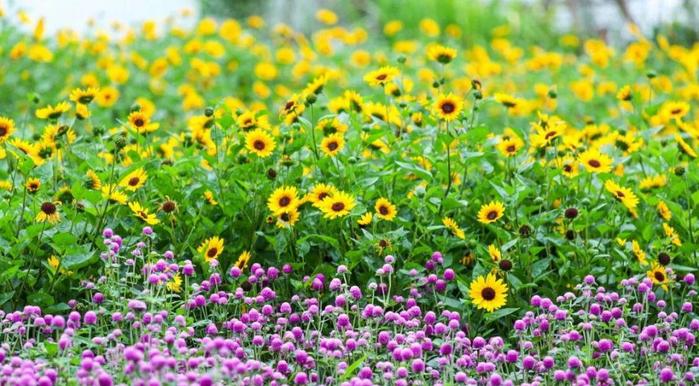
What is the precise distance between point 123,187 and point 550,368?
4.76ft

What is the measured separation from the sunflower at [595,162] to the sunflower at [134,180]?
1379 millimetres

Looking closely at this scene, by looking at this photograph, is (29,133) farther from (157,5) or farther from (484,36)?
(157,5)

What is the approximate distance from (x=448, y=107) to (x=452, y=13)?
7.38 metres

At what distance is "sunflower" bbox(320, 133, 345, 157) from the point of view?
3480mm

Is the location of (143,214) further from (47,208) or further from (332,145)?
(332,145)

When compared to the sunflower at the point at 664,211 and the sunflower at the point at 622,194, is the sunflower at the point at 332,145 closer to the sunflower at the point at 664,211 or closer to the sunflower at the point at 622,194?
the sunflower at the point at 622,194

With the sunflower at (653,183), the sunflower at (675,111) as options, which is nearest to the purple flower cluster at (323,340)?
the sunflower at (653,183)

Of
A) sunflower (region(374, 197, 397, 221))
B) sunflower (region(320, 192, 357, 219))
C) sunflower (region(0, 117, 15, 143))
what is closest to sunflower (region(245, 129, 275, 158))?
sunflower (region(320, 192, 357, 219))

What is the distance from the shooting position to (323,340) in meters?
2.72

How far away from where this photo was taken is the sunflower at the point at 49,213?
3160 mm

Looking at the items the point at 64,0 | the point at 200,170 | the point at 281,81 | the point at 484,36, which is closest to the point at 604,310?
the point at 200,170

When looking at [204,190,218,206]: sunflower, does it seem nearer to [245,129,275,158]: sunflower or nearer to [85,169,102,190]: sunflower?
[245,129,275,158]: sunflower

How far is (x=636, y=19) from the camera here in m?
12.3

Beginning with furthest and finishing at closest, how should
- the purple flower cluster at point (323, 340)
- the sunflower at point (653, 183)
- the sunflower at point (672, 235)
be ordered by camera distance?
the sunflower at point (653, 183), the sunflower at point (672, 235), the purple flower cluster at point (323, 340)
